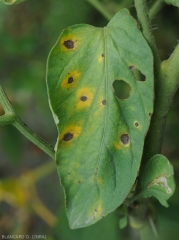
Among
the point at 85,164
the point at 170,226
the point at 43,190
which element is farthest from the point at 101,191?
the point at 43,190

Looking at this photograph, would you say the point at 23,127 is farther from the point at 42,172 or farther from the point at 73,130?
the point at 42,172

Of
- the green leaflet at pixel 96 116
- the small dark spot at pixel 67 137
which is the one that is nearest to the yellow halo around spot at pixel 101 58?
the green leaflet at pixel 96 116

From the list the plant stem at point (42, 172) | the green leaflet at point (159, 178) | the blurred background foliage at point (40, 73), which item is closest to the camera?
the green leaflet at point (159, 178)

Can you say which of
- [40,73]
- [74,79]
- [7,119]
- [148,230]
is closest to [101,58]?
[74,79]

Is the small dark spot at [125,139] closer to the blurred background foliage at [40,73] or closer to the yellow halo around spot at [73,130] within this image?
the yellow halo around spot at [73,130]

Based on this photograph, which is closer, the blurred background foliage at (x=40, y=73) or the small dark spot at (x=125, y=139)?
the small dark spot at (x=125, y=139)

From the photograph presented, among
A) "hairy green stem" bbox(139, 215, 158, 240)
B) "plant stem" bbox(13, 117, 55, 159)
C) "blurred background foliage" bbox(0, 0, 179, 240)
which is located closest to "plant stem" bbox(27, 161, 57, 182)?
"blurred background foliage" bbox(0, 0, 179, 240)

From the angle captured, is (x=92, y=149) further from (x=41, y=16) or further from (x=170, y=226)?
(x=41, y=16)
